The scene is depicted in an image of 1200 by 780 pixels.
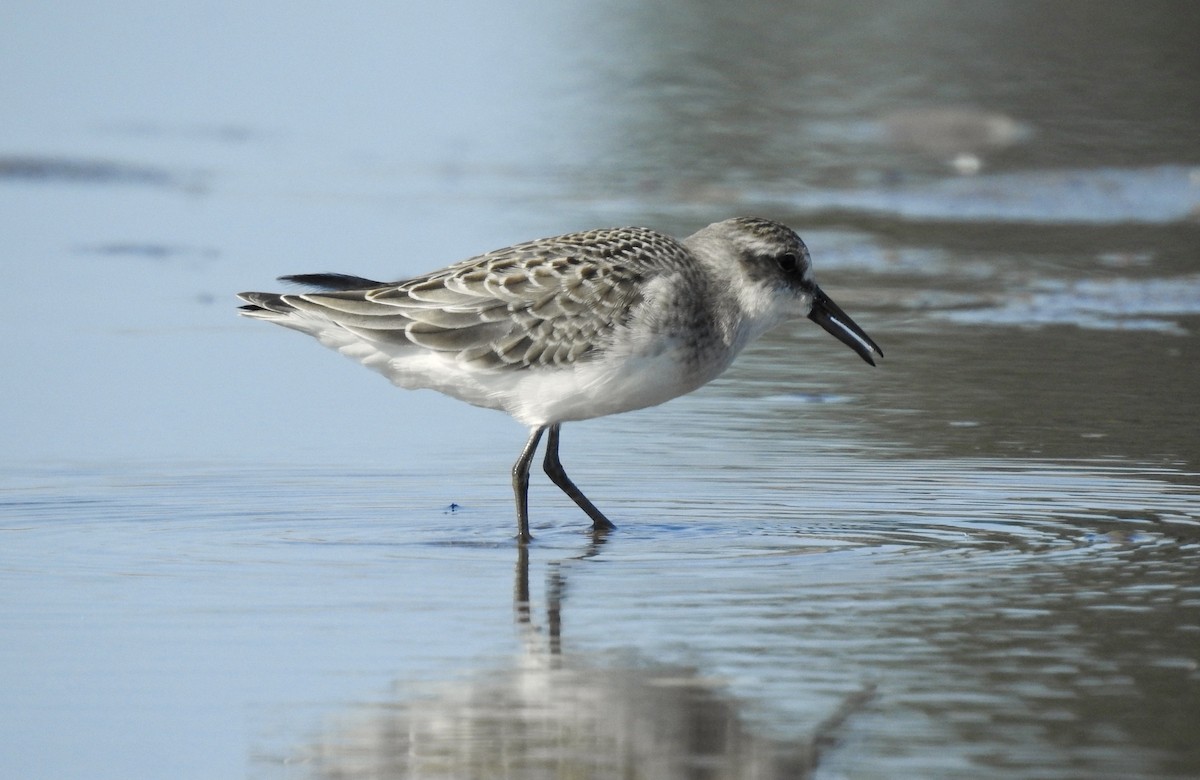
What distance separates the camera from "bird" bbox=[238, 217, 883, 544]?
7.78 metres

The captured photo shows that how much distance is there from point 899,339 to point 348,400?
129 inches

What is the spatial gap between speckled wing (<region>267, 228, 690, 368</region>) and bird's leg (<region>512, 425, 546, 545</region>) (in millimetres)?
342

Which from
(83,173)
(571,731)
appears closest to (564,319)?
(571,731)

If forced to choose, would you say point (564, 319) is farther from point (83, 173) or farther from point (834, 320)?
point (83, 173)

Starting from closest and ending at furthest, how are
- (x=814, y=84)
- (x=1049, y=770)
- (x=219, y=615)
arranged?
(x=1049, y=770) < (x=219, y=615) < (x=814, y=84)

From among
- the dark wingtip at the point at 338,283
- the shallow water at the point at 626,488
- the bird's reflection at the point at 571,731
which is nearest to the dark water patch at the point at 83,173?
the shallow water at the point at 626,488

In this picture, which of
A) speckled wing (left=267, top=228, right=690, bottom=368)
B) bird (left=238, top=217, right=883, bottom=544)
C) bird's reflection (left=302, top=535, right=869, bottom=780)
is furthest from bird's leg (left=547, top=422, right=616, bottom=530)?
bird's reflection (left=302, top=535, right=869, bottom=780)

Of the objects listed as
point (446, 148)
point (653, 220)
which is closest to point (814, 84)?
point (446, 148)

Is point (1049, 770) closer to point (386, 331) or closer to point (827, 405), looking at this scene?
point (386, 331)

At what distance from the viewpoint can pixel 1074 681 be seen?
5.61 metres

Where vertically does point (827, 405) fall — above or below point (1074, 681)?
above

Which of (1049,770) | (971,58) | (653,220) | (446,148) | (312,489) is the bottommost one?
(1049,770)

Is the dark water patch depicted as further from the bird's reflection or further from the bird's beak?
the bird's reflection

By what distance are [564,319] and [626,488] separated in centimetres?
106
